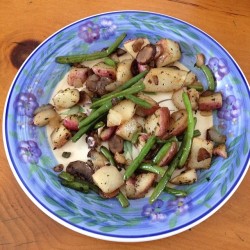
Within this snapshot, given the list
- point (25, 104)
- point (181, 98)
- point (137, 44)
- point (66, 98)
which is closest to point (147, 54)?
point (137, 44)

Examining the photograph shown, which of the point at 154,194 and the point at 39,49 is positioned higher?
the point at 39,49

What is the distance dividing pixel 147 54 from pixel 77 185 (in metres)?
0.45

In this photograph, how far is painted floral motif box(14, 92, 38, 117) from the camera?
1.18 meters

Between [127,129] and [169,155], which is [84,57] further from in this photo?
[169,155]

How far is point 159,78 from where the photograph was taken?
3.90 ft

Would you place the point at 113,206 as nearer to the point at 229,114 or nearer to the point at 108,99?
the point at 108,99

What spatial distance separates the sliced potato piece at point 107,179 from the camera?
1.03m

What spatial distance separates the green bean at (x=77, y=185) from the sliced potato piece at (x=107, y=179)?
0.03 m

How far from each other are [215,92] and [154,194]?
1.30 ft

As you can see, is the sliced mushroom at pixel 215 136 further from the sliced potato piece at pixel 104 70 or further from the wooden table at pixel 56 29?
the sliced potato piece at pixel 104 70

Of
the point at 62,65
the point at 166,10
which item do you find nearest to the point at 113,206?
the point at 62,65

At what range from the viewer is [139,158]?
107cm

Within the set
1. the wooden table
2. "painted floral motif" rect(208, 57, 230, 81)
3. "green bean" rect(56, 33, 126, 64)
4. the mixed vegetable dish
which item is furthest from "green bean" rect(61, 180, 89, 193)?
"painted floral motif" rect(208, 57, 230, 81)

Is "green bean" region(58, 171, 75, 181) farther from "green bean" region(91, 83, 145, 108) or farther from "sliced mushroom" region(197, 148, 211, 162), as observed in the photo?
"sliced mushroom" region(197, 148, 211, 162)
